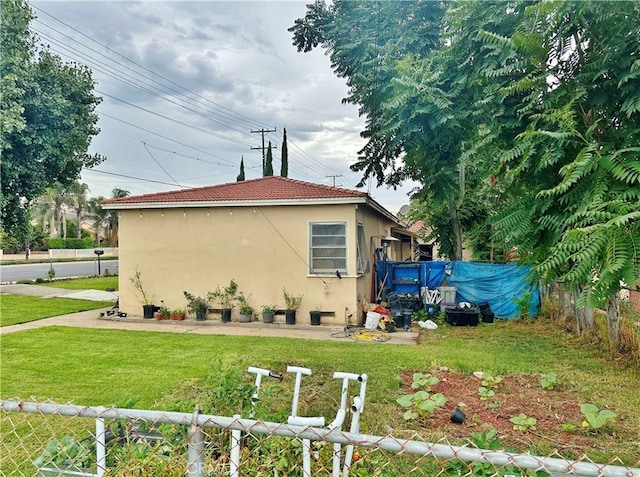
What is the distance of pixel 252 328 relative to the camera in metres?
10.4

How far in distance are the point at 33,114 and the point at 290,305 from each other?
10561 millimetres

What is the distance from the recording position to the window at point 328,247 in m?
10.8

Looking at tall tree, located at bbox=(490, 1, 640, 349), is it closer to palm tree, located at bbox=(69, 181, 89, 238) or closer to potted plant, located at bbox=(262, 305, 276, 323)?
potted plant, located at bbox=(262, 305, 276, 323)

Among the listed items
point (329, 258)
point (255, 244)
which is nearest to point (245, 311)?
point (255, 244)

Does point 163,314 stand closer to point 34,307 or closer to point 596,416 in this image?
point 34,307

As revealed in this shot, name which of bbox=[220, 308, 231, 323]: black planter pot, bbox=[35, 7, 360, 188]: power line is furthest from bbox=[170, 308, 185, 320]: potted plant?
bbox=[35, 7, 360, 188]: power line

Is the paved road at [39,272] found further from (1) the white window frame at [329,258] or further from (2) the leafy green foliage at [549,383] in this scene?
(2) the leafy green foliage at [549,383]

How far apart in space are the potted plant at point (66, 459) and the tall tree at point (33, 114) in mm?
11034

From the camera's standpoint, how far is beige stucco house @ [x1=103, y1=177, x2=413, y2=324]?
1077cm

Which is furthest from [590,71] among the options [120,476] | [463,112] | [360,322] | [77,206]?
[77,206]

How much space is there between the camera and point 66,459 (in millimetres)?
2506

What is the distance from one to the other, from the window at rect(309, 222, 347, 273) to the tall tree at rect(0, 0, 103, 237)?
8662 millimetres

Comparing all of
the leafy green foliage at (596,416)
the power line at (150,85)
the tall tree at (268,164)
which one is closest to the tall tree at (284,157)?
the power line at (150,85)

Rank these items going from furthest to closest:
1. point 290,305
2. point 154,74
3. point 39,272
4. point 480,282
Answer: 1. point 39,272
2. point 154,74
3. point 480,282
4. point 290,305
